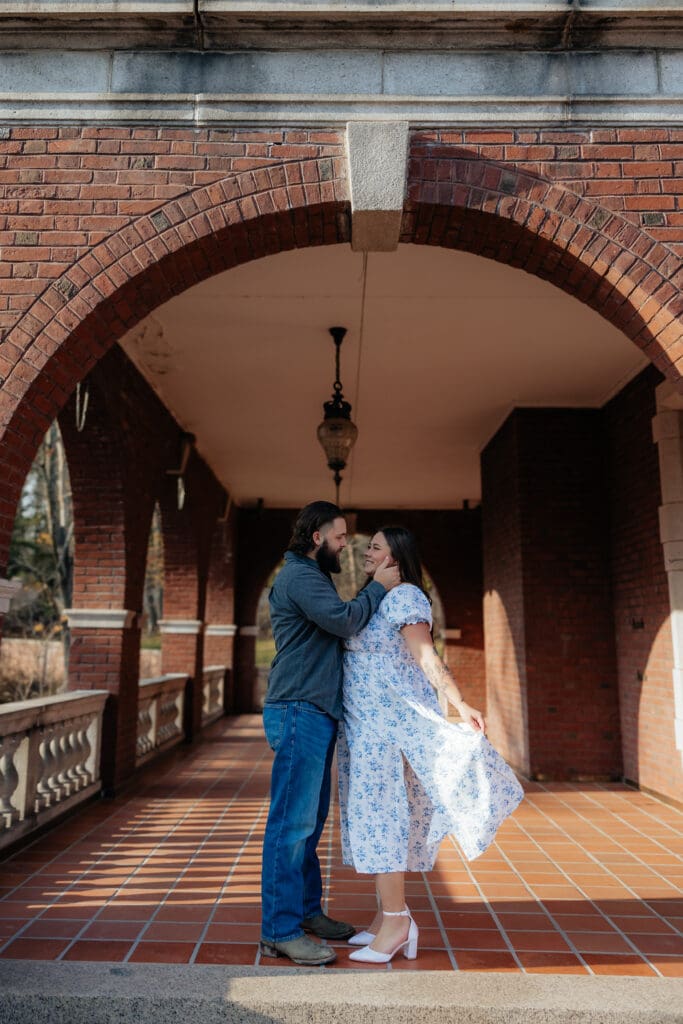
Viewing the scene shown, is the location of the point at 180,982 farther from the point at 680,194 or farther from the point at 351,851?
the point at 680,194

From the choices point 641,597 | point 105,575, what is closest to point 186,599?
point 105,575

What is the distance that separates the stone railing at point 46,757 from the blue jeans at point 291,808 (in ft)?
7.49

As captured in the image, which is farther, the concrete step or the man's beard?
the man's beard

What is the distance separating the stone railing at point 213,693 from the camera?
12.3 metres

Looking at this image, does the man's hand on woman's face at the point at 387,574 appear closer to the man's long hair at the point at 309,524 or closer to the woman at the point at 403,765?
the woman at the point at 403,765

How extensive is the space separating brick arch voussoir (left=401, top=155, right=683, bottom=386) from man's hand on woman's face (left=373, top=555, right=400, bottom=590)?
164cm

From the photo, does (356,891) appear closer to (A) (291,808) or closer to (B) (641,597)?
(A) (291,808)

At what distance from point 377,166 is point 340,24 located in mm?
740

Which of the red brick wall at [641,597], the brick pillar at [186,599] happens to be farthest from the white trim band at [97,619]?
the red brick wall at [641,597]

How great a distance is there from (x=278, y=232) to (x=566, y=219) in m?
1.40

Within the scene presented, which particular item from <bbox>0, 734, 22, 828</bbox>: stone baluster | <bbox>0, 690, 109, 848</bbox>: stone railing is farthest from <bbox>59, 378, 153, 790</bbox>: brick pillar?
<bbox>0, 734, 22, 828</bbox>: stone baluster

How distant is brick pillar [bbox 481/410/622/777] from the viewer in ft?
24.3

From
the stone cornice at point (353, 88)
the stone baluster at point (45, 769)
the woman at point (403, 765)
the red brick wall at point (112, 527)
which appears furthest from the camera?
the red brick wall at point (112, 527)

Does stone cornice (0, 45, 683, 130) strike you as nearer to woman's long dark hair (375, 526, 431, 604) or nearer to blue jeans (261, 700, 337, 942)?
woman's long dark hair (375, 526, 431, 604)
